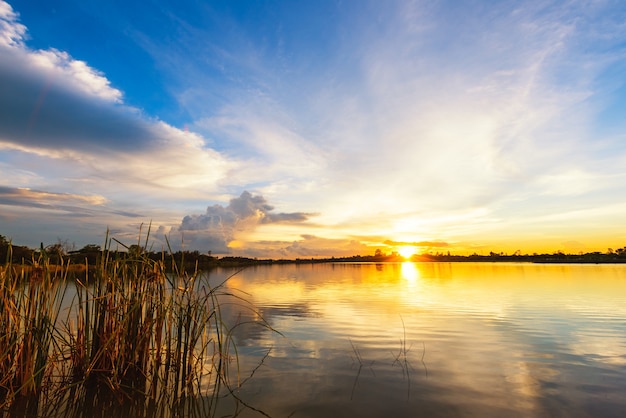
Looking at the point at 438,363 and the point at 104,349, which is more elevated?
the point at 104,349

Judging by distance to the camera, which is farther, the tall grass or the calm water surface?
the calm water surface

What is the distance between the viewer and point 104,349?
6098mm

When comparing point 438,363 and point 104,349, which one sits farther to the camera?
point 438,363

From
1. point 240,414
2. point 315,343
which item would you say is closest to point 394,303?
point 315,343

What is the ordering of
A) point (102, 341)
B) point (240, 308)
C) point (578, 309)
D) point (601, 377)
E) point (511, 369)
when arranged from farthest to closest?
point (240, 308), point (578, 309), point (511, 369), point (601, 377), point (102, 341)

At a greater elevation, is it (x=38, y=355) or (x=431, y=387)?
(x=38, y=355)

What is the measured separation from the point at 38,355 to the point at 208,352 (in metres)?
4.53

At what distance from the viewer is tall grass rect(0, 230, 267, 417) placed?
607 cm

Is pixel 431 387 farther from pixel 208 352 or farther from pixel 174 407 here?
pixel 208 352

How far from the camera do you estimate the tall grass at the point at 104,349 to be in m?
6.07

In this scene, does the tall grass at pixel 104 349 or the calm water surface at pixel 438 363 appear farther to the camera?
the calm water surface at pixel 438 363

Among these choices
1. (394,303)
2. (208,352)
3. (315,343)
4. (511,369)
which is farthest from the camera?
(394,303)

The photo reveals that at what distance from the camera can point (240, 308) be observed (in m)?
19.6

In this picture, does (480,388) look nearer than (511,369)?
Yes
